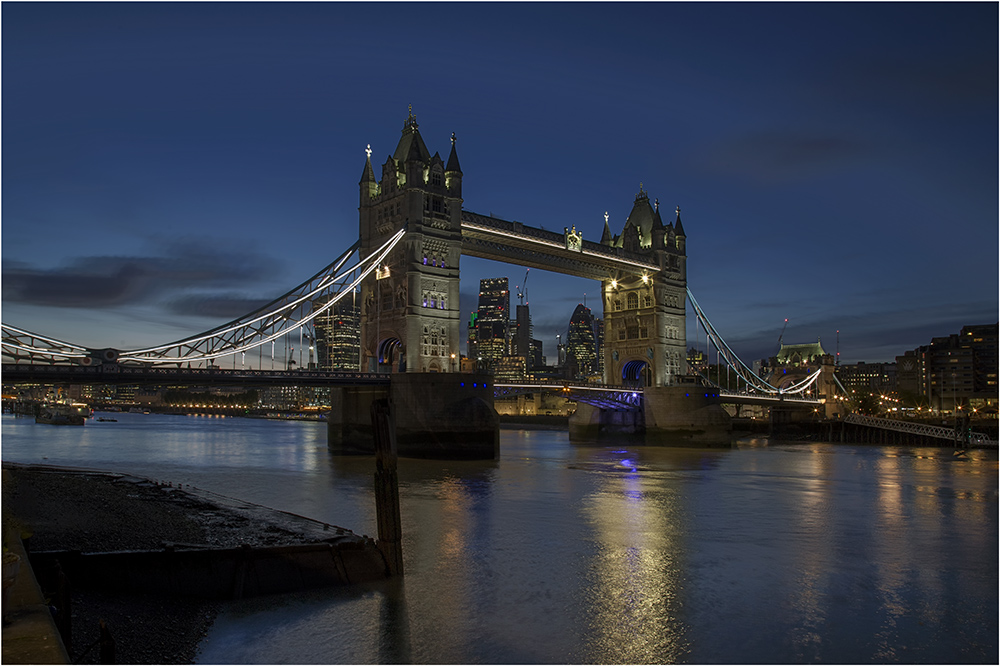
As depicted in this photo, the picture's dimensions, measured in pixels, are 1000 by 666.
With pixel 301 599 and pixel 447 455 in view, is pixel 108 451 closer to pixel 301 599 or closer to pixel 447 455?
pixel 447 455

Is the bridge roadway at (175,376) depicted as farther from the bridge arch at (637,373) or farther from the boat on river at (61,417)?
the boat on river at (61,417)

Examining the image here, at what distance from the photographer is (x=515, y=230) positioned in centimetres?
5984

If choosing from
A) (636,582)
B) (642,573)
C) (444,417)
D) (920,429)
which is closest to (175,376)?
(444,417)

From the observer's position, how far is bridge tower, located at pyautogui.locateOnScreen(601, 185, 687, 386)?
7550cm

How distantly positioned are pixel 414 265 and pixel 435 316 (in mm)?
3927

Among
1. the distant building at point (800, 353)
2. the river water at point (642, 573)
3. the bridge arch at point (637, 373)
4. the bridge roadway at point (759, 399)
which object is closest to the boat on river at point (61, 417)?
the bridge arch at point (637, 373)

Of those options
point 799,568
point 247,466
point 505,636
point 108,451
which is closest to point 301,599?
point 505,636

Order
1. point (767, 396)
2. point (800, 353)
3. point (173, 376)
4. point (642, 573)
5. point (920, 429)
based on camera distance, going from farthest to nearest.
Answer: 1. point (800, 353)
2. point (767, 396)
3. point (920, 429)
4. point (173, 376)
5. point (642, 573)

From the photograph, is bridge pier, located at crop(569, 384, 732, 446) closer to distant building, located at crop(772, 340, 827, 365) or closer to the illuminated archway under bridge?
the illuminated archway under bridge

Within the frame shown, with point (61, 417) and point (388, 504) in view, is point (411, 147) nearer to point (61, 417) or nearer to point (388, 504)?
point (388, 504)

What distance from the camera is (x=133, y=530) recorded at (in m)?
19.5

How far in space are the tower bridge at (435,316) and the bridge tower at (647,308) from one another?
0.47 feet

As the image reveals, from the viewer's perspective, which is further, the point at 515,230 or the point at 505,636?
the point at 515,230

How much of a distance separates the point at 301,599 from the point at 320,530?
15.6 ft
